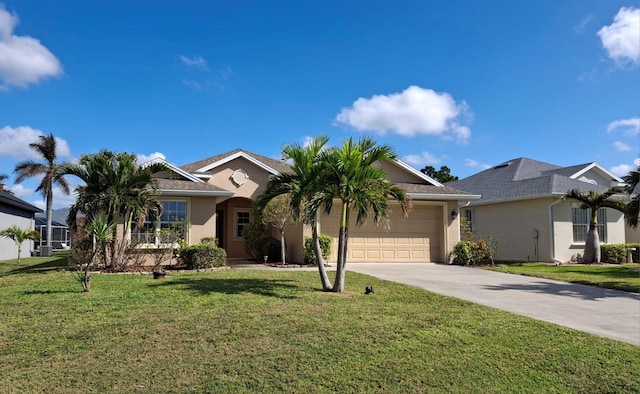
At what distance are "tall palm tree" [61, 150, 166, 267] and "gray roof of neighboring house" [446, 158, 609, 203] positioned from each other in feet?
56.8

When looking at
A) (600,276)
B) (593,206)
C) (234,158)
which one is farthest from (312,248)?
(593,206)

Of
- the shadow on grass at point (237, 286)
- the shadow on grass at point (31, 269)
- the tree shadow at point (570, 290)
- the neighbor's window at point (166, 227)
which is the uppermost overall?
the neighbor's window at point (166, 227)

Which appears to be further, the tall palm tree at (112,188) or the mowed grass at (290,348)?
the tall palm tree at (112,188)

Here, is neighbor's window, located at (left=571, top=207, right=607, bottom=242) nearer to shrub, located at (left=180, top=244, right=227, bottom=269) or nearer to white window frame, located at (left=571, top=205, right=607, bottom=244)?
white window frame, located at (left=571, top=205, right=607, bottom=244)

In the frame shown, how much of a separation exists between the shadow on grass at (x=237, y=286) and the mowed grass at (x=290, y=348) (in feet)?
2.09

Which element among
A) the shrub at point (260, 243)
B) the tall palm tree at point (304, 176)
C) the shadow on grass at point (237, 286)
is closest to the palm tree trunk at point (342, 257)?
the tall palm tree at point (304, 176)

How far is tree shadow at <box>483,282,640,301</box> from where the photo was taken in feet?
35.5

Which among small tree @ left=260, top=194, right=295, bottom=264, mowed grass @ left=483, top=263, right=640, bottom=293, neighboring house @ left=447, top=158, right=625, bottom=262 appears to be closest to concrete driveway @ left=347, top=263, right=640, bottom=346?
mowed grass @ left=483, top=263, right=640, bottom=293

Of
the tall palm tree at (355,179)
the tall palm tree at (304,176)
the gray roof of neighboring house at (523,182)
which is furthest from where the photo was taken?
the gray roof of neighboring house at (523,182)

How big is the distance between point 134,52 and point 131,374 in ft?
41.9

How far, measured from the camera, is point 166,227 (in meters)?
16.0

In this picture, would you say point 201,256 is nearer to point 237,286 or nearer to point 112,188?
point 112,188

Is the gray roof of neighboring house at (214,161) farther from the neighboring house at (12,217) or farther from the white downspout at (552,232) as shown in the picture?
the white downspout at (552,232)

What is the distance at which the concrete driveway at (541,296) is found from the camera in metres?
7.87
